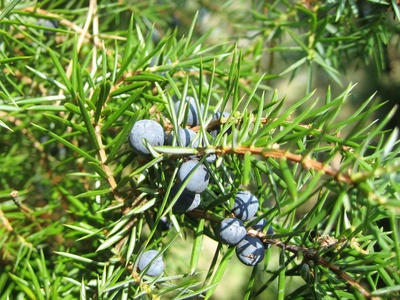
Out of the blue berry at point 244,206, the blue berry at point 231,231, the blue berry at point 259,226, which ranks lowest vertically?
the blue berry at point 231,231

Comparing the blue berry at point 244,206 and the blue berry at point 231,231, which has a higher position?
the blue berry at point 244,206

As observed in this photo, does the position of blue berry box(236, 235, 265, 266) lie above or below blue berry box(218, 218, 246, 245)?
below

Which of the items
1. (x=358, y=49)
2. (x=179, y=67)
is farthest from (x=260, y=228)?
(x=358, y=49)

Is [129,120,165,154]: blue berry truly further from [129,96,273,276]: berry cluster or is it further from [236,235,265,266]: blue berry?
[236,235,265,266]: blue berry

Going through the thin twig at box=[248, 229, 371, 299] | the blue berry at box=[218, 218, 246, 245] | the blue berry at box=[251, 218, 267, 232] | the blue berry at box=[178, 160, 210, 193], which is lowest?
the thin twig at box=[248, 229, 371, 299]

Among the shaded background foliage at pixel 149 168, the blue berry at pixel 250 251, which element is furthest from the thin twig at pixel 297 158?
the blue berry at pixel 250 251

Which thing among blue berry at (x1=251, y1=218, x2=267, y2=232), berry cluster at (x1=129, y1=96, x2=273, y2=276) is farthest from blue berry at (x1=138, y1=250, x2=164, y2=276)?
blue berry at (x1=251, y1=218, x2=267, y2=232)

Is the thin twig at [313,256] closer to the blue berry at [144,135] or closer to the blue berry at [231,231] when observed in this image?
the blue berry at [231,231]

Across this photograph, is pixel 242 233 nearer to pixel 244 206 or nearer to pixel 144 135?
pixel 244 206
